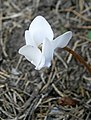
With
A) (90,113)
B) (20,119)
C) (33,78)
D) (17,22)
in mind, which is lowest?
(90,113)

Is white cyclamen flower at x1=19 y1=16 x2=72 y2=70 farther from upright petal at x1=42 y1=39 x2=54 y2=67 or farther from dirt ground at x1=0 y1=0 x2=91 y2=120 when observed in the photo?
dirt ground at x1=0 y1=0 x2=91 y2=120

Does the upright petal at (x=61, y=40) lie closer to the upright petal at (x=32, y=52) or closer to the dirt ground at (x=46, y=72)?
the upright petal at (x=32, y=52)

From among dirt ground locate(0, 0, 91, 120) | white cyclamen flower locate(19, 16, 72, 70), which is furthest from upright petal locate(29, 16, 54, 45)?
dirt ground locate(0, 0, 91, 120)

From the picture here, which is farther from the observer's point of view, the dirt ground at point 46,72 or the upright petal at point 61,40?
the dirt ground at point 46,72

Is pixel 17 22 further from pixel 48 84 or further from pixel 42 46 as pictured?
pixel 42 46

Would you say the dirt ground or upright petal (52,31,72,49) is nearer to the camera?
upright petal (52,31,72,49)

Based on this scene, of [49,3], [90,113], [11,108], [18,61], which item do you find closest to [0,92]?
[11,108]

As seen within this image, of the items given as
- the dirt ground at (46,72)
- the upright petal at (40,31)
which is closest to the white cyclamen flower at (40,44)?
the upright petal at (40,31)
